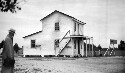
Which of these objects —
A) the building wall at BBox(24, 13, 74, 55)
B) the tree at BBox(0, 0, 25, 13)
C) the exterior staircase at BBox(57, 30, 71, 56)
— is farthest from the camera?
the building wall at BBox(24, 13, 74, 55)

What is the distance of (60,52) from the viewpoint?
3394cm

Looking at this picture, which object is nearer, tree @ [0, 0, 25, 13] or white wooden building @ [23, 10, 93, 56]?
tree @ [0, 0, 25, 13]

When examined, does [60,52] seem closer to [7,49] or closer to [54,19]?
[54,19]

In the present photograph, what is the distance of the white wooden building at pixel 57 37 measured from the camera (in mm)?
33906

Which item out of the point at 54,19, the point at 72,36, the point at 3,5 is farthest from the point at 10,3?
the point at 54,19

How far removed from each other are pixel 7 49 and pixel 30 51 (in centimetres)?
2928

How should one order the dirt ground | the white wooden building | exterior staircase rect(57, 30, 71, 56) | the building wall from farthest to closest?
the building wall → the white wooden building → exterior staircase rect(57, 30, 71, 56) → the dirt ground

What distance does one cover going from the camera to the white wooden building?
3391 centimetres

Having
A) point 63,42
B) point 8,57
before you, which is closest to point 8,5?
point 8,57

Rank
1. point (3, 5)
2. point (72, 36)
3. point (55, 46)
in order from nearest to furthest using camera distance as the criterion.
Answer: point (3, 5), point (72, 36), point (55, 46)

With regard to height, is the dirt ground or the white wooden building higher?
the white wooden building

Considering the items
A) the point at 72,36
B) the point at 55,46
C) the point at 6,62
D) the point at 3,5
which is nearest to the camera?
the point at 3,5

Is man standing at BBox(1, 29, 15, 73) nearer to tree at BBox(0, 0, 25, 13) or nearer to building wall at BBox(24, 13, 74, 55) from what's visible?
tree at BBox(0, 0, 25, 13)

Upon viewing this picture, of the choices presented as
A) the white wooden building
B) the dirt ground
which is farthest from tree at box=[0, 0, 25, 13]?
the white wooden building
